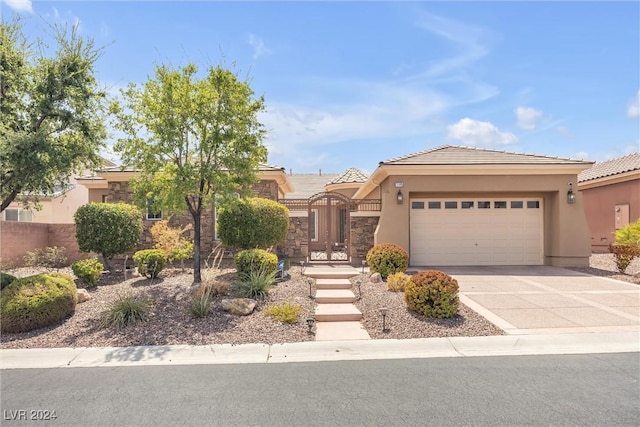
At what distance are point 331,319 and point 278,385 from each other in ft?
9.90

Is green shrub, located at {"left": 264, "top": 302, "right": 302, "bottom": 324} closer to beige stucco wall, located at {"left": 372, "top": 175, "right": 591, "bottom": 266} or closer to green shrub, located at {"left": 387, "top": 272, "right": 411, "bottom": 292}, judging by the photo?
green shrub, located at {"left": 387, "top": 272, "right": 411, "bottom": 292}

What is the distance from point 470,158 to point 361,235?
504 cm

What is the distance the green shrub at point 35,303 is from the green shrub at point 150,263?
2903 mm

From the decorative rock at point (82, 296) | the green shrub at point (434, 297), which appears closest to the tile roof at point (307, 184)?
the decorative rock at point (82, 296)

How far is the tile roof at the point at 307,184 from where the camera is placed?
2417 cm

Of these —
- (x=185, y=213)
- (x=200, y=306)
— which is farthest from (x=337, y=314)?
(x=185, y=213)

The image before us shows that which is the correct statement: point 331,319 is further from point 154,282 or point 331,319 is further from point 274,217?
point 154,282

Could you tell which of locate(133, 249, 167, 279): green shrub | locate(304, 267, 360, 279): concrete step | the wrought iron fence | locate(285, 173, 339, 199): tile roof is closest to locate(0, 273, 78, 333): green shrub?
locate(133, 249, 167, 279): green shrub

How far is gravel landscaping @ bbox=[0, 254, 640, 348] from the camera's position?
6309 millimetres

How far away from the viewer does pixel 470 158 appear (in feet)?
44.5

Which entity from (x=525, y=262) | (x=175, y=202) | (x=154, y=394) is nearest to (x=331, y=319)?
(x=154, y=394)

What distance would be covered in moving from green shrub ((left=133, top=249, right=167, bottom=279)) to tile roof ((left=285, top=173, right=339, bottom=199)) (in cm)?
1320

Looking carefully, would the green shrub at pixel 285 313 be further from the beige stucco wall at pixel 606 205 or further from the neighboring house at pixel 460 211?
the beige stucco wall at pixel 606 205

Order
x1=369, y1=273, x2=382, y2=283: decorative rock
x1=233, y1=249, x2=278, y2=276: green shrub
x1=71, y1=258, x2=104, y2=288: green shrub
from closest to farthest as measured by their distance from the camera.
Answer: x1=71, y1=258, x2=104, y2=288: green shrub → x1=233, y1=249, x2=278, y2=276: green shrub → x1=369, y1=273, x2=382, y2=283: decorative rock
